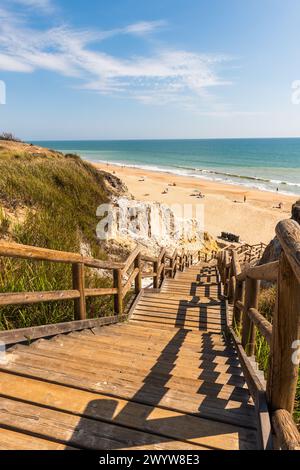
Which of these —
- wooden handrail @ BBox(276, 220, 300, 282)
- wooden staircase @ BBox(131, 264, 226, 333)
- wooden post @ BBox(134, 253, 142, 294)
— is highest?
wooden handrail @ BBox(276, 220, 300, 282)

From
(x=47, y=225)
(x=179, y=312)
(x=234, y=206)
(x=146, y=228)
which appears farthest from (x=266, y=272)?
(x=234, y=206)

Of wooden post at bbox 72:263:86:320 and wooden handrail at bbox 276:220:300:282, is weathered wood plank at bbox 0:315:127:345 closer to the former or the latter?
wooden post at bbox 72:263:86:320

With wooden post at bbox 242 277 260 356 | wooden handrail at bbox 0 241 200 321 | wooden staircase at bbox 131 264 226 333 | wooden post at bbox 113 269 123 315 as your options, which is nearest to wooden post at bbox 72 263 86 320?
wooden handrail at bbox 0 241 200 321

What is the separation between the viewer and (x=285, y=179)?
54344 millimetres

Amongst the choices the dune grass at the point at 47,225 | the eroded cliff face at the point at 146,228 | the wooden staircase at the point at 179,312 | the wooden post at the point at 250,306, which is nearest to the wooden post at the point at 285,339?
the wooden post at the point at 250,306

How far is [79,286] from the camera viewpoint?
3949 mm

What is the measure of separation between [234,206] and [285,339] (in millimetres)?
31165

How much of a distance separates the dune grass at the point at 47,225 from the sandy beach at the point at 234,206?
50.4ft

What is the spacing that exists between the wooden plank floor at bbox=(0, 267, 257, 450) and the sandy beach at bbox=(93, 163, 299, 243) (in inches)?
848

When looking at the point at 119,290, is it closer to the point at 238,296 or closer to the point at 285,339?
the point at 238,296

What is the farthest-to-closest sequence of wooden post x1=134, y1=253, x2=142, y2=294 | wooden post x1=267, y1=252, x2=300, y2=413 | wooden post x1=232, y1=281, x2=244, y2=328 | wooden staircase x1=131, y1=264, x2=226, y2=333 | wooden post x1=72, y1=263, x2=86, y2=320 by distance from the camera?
wooden post x1=134, y1=253, x2=142, y2=294
wooden staircase x1=131, y1=264, x2=226, y2=333
wooden post x1=232, y1=281, x2=244, y2=328
wooden post x1=72, y1=263, x2=86, y2=320
wooden post x1=267, y1=252, x2=300, y2=413

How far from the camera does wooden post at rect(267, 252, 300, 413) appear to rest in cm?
191

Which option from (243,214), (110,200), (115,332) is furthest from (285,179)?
(115,332)
